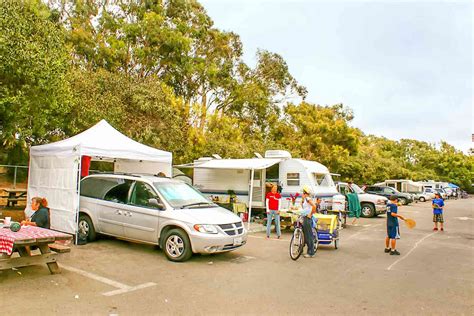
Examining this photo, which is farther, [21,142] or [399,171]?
[399,171]

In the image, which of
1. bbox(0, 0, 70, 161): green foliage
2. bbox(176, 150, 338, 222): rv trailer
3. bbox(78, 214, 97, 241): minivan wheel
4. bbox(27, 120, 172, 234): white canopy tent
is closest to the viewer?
bbox(78, 214, 97, 241): minivan wheel

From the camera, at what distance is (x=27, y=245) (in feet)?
20.2

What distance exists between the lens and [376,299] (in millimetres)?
5863

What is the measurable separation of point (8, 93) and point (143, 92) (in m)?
9.19

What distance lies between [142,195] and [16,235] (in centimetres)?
307

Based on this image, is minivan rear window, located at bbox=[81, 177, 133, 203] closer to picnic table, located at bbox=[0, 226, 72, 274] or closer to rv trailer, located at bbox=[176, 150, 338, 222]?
picnic table, located at bbox=[0, 226, 72, 274]

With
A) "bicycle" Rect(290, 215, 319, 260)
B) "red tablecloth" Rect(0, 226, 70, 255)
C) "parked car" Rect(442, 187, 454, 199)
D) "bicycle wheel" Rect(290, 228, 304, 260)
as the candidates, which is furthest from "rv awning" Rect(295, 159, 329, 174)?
"parked car" Rect(442, 187, 454, 199)

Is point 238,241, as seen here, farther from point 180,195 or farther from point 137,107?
point 137,107

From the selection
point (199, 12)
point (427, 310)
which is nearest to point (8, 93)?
point (427, 310)

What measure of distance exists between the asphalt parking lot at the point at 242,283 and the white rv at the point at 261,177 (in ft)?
18.9

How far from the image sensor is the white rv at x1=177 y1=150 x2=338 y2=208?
15.5 m

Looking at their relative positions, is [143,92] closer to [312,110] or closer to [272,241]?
[272,241]

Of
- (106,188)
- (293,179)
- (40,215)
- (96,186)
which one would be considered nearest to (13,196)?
(96,186)

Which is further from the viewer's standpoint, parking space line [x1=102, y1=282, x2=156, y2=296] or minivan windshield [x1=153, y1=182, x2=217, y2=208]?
minivan windshield [x1=153, y1=182, x2=217, y2=208]
